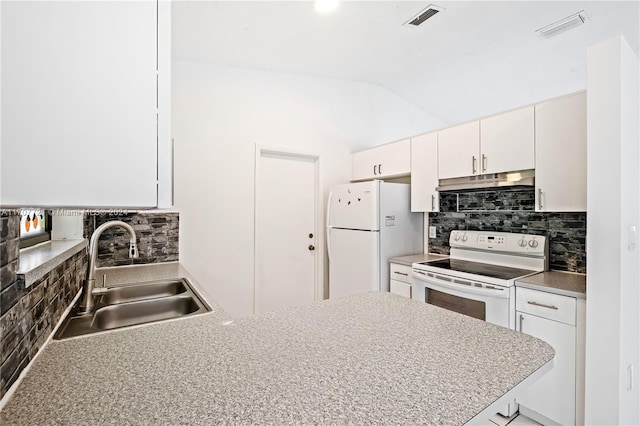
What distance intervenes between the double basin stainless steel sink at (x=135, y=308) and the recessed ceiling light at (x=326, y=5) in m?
2.06

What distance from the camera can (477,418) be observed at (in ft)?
2.09

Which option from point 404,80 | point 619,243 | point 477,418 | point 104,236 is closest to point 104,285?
point 104,236

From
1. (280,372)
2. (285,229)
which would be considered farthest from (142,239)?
(280,372)

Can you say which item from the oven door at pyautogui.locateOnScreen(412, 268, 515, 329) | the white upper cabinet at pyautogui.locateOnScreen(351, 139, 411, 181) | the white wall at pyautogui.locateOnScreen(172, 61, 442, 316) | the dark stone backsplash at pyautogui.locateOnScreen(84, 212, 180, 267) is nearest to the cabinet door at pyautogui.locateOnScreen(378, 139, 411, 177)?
the white upper cabinet at pyautogui.locateOnScreen(351, 139, 411, 181)

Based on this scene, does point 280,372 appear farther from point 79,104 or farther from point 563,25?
point 563,25

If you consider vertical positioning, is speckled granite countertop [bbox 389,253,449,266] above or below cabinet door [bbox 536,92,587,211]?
below

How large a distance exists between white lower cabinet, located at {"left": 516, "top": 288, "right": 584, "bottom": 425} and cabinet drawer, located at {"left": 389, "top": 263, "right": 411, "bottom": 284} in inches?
35.5

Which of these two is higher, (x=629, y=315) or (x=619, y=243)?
(x=619, y=243)

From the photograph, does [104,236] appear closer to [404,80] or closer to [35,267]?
[35,267]

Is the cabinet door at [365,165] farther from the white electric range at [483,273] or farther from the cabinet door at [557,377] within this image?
the cabinet door at [557,377]

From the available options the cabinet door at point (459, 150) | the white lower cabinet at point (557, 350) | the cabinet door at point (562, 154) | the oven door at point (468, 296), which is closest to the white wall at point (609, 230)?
the white lower cabinet at point (557, 350)

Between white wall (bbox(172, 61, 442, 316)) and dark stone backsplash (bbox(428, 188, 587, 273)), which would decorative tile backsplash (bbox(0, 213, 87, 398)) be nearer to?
white wall (bbox(172, 61, 442, 316))

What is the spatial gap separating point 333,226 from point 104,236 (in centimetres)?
204

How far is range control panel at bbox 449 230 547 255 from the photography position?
238 cm
